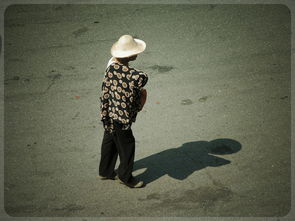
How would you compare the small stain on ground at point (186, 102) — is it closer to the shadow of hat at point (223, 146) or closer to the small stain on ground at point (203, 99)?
the small stain on ground at point (203, 99)

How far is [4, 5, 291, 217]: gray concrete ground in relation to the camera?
4.48 m

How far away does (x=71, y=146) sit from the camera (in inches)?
203

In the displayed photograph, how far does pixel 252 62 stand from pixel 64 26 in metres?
3.55

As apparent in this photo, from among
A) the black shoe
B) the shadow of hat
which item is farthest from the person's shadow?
the black shoe

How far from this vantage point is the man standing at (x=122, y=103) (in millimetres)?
4074

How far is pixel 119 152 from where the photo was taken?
4.50 metres

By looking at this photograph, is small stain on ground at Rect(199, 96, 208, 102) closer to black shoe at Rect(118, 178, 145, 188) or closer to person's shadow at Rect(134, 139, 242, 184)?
person's shadow at Rect(134, 139, 242, 184)

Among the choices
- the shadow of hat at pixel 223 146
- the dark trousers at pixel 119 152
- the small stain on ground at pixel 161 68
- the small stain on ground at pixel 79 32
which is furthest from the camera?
the small stain on ground at pixel 79 32

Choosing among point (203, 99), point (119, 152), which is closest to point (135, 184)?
point (119, 152)

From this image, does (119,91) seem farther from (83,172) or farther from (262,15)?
(262,15)

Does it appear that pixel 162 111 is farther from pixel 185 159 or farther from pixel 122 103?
pixel 122 103

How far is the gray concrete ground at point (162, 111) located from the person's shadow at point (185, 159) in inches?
0.5

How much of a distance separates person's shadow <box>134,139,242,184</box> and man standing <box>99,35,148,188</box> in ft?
1.13

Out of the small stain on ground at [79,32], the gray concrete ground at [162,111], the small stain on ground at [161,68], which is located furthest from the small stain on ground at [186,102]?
the small stain on ground at [79,32]
